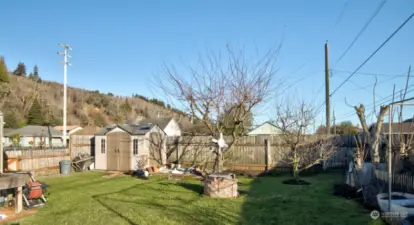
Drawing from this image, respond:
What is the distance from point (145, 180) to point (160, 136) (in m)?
3.74

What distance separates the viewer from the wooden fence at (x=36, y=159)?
1112 cm

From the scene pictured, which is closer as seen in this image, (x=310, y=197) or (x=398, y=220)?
(x=398, y=220)

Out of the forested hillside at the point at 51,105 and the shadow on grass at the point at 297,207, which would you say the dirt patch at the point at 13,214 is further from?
the forested hillside at the point at 51,105

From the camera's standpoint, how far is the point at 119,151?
13445 millimetres

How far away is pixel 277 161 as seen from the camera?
12766 mm

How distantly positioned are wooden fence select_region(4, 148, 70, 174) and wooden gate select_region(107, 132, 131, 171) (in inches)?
83.2

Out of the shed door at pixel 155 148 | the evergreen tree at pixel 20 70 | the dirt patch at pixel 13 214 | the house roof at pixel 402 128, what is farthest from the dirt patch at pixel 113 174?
the evergreen tree at pixel 20 70

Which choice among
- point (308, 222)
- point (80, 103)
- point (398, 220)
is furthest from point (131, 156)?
point (80, 103)

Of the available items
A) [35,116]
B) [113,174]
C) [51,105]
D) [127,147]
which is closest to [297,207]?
[113,174]

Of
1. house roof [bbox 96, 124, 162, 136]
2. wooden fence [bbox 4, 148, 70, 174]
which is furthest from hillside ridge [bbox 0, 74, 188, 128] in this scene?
wooden fence [bbox 4, 148, 70, 174]

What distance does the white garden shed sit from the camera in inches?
524

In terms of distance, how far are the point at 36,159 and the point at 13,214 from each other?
6.69m

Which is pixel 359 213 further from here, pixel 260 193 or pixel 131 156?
pixel 131 156

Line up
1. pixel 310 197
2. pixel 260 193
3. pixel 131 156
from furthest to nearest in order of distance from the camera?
1. pixel 131 156
2. pixel 260 193
3. pixel 310 197
